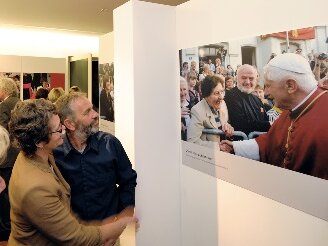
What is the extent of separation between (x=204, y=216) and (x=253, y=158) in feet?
2.81

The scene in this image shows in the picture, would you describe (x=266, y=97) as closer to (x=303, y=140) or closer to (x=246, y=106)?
(x=246, y=106)

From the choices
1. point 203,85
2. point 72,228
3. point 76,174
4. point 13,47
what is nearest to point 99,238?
point 72,228

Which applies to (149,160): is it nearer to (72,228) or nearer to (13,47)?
(72,228)

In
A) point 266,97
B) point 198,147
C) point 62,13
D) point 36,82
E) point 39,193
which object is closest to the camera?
point 39,193

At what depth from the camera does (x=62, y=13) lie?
621 centimetres

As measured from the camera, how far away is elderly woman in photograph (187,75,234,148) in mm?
2510

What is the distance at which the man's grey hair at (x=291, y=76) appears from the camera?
6.01ft

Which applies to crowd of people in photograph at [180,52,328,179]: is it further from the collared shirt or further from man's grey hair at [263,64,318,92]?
the collared shirt

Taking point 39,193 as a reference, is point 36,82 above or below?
above

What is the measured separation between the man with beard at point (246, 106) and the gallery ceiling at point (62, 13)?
11.4 feet

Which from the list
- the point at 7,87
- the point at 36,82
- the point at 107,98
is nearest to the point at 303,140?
the point at 107,98

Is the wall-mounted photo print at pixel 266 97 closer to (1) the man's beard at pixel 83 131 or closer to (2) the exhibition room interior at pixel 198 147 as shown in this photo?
(2) the exhibition room interior at pixel 198 147

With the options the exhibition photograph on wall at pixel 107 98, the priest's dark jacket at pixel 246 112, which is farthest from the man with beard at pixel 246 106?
the exhibition photograph on wall at pixel 107 98

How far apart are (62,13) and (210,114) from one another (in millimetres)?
4625
